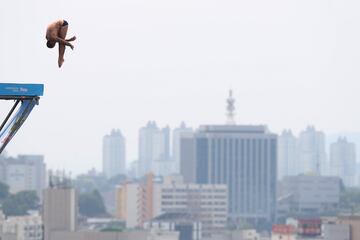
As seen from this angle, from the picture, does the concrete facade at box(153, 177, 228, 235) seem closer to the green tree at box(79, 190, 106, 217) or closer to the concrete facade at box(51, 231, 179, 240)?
the green tree at box(79, 190, 106, 217)

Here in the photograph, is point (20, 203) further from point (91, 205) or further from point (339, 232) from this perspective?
point (339, 232)

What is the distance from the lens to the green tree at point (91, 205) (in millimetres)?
172875

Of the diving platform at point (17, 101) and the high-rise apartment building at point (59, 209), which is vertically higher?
the high-rise apartment building at point (59, 209)

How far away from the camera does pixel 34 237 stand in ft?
370

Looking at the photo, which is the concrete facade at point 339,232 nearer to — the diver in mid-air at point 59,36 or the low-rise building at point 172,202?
the low-rise building at point 172,202

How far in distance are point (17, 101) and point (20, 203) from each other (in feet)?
480

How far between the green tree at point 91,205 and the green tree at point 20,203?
477cm

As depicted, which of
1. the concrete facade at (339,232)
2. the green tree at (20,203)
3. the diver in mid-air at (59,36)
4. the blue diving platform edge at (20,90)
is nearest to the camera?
the diver in mid-air at (59,36)

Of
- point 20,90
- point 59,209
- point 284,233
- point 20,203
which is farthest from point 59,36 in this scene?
point 20,203

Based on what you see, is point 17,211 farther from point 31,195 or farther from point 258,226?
point 258,226

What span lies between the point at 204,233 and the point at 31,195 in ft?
59.1

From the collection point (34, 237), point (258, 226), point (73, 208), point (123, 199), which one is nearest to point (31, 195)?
point (123, 199)

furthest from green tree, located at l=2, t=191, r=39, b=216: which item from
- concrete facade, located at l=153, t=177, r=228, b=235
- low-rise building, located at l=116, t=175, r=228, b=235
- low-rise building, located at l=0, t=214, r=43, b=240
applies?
low-rise building, located at l=0, t=214, r=43, b=240

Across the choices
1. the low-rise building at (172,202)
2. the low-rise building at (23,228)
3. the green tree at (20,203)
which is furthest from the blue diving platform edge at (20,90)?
the low-rise building at (172,202)
